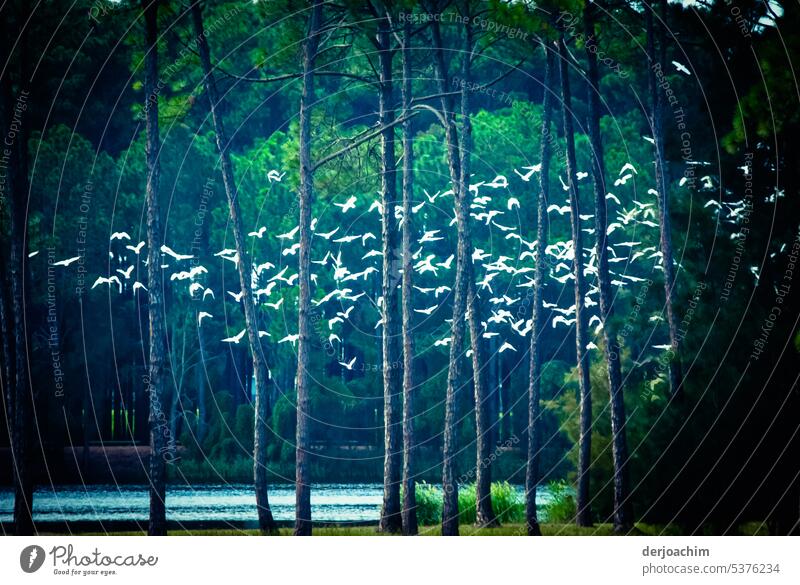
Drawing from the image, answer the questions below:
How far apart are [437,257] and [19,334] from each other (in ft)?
116

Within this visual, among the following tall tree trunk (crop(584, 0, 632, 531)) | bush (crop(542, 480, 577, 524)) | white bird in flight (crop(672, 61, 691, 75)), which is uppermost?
white bird in flight (crop(672, 61, 691, 75))

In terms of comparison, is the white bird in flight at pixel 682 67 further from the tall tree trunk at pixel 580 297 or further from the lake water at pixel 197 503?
the lake water at pixel 197 503

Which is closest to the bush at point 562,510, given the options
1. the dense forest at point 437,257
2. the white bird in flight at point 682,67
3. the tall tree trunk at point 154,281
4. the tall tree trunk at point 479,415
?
the dense forest at point 437,257

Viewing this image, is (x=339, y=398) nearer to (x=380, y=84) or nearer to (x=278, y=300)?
(x=278, y=300)

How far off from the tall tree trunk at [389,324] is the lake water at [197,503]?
225 inches

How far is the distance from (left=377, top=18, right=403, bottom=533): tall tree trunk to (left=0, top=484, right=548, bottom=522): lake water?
572 centimetres

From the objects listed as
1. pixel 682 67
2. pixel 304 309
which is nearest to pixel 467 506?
pixel 304 309

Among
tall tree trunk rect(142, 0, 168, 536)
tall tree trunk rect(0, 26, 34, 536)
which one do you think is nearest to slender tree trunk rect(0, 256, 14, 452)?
tall tree trunk rect(0, 26, 34, 536)

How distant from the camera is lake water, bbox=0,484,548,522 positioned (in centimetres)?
3588

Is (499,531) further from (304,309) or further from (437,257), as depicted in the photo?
(437,257)

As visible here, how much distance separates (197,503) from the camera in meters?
41.3

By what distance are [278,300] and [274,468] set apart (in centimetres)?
862
